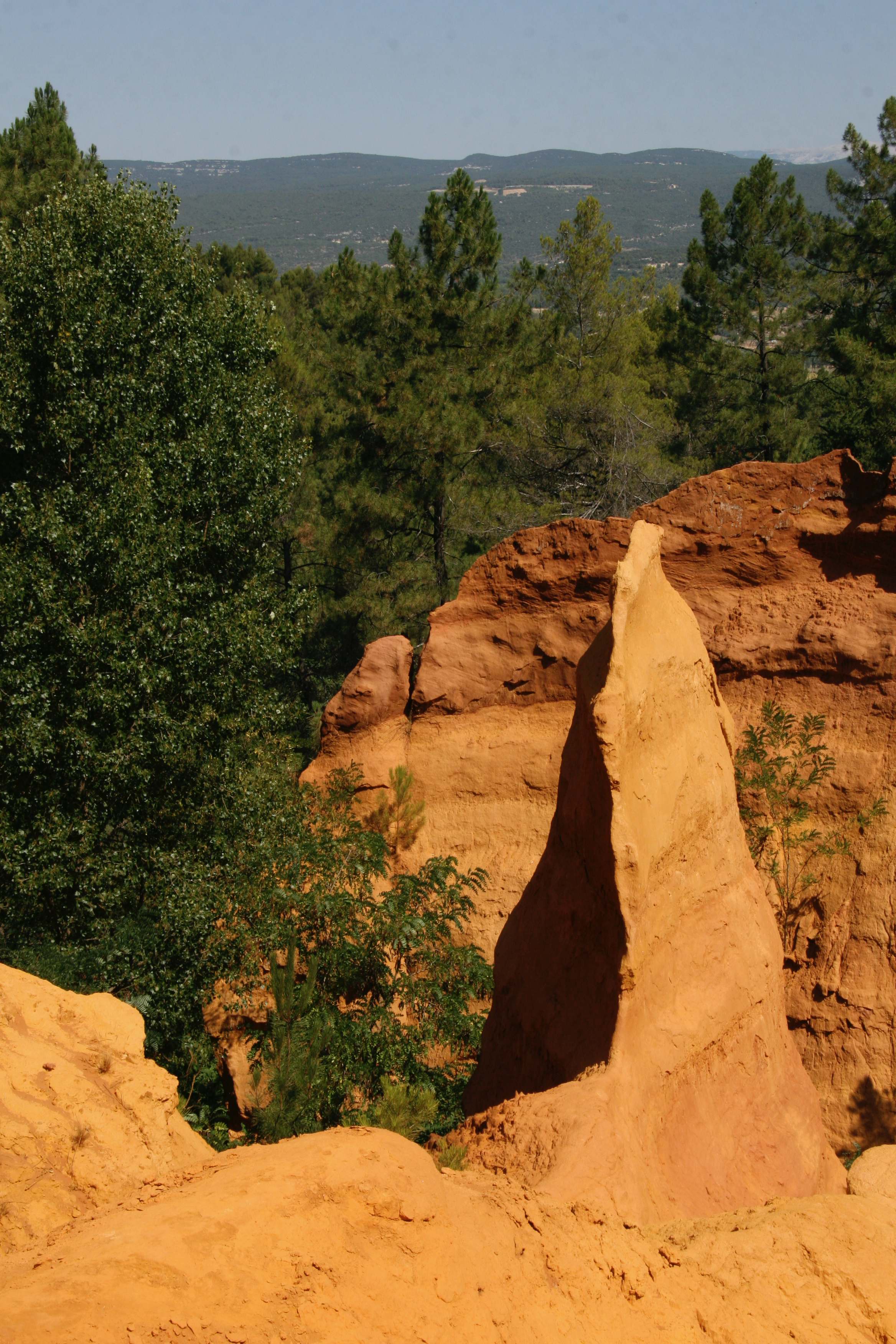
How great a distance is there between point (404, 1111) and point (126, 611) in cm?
608

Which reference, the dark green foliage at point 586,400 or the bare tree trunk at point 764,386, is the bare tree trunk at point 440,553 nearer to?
the dark green foliage at point 586,400

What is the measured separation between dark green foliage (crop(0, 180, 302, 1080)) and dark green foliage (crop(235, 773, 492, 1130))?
2.15 ft

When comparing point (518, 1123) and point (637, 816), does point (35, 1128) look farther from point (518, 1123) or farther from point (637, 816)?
point (637, 816)

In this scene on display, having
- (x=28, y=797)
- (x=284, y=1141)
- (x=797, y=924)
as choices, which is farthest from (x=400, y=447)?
(x=284, y=1141)

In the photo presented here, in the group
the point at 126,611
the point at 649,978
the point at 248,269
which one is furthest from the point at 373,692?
the point at 248,269

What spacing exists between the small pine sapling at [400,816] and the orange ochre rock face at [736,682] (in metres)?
0.14

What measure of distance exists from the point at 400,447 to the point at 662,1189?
1641cm

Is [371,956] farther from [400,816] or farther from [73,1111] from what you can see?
[73,1111]

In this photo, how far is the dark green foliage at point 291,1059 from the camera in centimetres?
683

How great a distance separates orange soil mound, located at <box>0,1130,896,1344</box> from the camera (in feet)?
10.2

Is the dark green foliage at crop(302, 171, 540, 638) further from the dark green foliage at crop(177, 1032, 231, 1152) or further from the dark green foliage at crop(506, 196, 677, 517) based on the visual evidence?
the dark green foliage at crop(177, 1032, 231, 1152)

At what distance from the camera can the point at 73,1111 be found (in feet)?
16.8

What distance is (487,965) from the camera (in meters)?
9.97

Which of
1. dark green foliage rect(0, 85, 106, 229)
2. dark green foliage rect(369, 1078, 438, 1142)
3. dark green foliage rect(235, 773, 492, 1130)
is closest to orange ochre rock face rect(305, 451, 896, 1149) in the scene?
dark green foliage rect(235, 773, 492, 1130)
